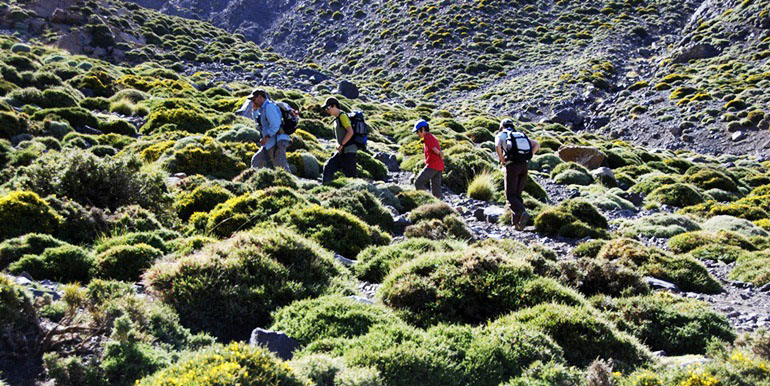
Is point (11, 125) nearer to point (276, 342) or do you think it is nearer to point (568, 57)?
point (276, 342)

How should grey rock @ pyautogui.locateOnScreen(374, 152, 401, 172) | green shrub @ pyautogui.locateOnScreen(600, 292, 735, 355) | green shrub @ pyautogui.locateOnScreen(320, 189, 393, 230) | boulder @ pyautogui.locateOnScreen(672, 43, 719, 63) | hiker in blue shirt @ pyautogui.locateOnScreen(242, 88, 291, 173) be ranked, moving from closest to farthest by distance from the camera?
green shrub @ pyautogui.locateOnScreen(600, 292, 735, 355)
green shrub @ pyautogui.locateOnScreen(320, 189, 393, 230)
hiker in blue shirt @ pyautogui.locateOnScreen(242, 88, 291, 173)
grey rock @ pyautogui.locateOnScreen(374, 152, 401, 172)
boulder @ pyautogui.locateOnScreen(672, 43, 719, 63)

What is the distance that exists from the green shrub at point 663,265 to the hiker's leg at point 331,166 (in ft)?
18.5

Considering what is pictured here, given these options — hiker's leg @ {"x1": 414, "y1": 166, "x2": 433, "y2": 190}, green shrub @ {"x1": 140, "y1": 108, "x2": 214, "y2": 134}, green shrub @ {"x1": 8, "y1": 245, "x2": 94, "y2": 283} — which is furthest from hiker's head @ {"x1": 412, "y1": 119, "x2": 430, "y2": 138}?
green shrub @ {"x1": 140, "y1": 108, "x2": 214, "y2": 134}

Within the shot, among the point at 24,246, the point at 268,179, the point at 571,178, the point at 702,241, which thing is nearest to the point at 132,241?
the point at 24,246

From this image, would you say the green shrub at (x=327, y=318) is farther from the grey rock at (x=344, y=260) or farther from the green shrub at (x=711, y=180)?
the green shrub at (x=711, y=180)

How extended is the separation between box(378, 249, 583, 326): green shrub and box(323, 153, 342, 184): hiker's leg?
557cm

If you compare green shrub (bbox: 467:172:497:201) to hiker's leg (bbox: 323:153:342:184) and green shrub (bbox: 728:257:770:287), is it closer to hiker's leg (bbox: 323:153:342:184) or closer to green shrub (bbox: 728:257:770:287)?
hiker's leg (bbox: 323:153:342:184)

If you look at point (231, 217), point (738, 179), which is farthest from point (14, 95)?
point (738, 179)

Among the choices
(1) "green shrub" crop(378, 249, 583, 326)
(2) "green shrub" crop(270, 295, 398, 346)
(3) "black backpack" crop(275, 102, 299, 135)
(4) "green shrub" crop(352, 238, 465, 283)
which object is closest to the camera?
(2) "green shrub" crop(270, 295, 398, 346)

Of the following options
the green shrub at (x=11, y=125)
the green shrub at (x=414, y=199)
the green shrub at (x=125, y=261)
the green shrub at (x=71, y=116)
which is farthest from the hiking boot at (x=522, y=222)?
the green shrub at (x=71, y=116)

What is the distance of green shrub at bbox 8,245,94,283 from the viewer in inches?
248

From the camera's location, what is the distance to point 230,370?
11.9 ft

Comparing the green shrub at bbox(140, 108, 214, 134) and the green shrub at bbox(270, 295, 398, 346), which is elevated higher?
the green shrub at bbox(140, 108, 214, 134)

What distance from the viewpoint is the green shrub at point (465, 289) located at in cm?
623
